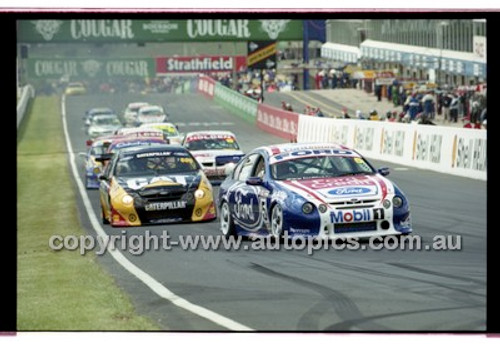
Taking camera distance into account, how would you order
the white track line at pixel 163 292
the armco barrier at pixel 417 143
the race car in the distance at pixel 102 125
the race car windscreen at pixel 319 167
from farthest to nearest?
the race car in the distance at pixel 102 125, the armco barrier at pixel 417 143, the race car windscreen at pixel 319 167, the white track line at pixel 163 292

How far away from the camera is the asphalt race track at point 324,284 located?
10.6m

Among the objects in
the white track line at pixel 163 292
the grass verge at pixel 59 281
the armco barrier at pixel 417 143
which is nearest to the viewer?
the white track line at pixel 163 292

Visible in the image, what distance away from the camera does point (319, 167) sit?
54.1 ft

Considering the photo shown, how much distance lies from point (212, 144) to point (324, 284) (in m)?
16.6

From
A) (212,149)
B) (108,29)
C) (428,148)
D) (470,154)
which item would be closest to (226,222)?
(108,29)

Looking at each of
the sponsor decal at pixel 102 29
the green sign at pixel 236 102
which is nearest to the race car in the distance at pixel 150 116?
the green sign at pixel 236 102

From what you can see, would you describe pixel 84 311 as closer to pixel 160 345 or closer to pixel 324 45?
pixel 160 345

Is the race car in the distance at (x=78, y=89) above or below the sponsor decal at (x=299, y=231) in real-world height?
below

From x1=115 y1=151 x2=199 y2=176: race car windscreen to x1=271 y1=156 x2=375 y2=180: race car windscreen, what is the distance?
370 centimetres

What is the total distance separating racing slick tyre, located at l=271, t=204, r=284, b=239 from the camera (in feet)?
51.5

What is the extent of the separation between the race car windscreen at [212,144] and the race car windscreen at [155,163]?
307 inches

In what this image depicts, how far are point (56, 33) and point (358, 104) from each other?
2616cm

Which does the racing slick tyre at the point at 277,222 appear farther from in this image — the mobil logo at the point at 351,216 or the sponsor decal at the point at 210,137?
the sponsor decal at the point at 210,137
